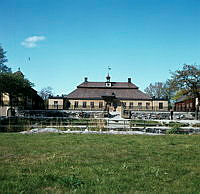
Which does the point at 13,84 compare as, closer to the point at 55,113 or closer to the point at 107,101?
the point at 55,113

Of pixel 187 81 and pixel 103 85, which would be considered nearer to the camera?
pixel 187 81

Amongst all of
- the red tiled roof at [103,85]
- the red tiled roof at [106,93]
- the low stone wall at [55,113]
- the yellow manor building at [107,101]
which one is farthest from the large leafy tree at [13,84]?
the red tiled roof at [103,85]

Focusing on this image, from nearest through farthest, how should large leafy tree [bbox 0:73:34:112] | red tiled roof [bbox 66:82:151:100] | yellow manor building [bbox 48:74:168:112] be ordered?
large leafy tree [bbox 0:73:34:112]
yellow manor building [bbox 48:74:168:112]
red tiled roof [bbox 66:82:151:100]

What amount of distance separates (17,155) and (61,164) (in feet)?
5.58

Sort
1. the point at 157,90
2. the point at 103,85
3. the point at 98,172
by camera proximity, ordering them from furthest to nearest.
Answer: the point at 157,90 < the point at 103,85 < the point at 98,172

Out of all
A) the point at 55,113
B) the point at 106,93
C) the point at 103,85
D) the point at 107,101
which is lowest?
the point at 55,113

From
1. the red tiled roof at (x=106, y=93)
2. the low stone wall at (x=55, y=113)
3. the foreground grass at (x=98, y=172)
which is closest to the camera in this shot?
the foreground grass at (x=98, y=172)

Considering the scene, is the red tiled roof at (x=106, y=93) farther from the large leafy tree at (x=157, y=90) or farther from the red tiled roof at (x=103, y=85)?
the large leafy tree at (x=157, y=90)

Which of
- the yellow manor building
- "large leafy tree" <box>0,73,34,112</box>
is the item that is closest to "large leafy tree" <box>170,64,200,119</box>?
the yellow manor building

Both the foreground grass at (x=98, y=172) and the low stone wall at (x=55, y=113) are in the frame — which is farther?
the low stone wall at (x=55, y=113)

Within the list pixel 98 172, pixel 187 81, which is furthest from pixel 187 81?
pixel 98 172

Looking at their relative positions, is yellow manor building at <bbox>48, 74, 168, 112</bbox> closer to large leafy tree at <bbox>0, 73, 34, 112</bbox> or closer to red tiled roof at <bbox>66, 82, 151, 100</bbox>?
red tiled roof at <bbox>66, 82, 151, 100</bbox>

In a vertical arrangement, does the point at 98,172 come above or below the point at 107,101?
below

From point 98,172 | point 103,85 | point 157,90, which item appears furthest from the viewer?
point 157,90
